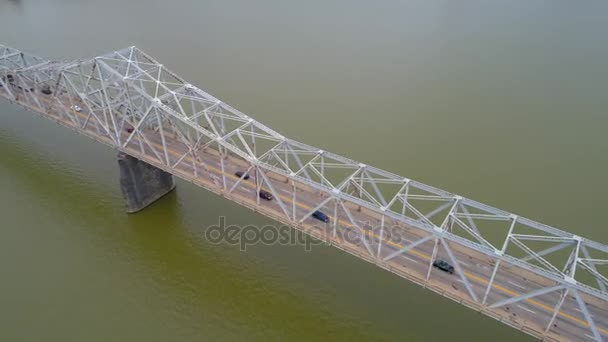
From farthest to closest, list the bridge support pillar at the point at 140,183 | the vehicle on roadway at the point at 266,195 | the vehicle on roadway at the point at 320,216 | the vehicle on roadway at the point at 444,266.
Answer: the bridge support pillar at the point at 140,183, the vehicle on roadway at the point at 266,195, the vehicle on roadway at the point at 320,216, the vehicle on roadway at the point at 444,266

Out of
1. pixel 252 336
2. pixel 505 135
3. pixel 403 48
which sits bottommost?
pixel 252 336

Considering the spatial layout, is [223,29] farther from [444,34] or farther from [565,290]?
[565,290]

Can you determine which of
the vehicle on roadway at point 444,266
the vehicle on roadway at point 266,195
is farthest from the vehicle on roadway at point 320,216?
the vehicle on roadway at point 444,266

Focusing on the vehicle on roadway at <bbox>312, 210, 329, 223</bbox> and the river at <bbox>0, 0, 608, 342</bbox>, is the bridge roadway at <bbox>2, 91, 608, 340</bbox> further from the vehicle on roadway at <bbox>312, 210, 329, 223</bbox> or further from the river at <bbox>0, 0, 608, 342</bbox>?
the river at <bbox>0, 0, 608, 342</bbox>

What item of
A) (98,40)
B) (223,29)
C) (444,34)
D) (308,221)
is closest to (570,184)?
(308,221)

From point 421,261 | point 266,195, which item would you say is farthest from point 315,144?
point 421,261

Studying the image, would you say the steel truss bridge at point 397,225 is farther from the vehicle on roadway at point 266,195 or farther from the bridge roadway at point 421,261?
the vehicle on roadway at point 266,195

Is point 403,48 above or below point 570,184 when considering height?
above

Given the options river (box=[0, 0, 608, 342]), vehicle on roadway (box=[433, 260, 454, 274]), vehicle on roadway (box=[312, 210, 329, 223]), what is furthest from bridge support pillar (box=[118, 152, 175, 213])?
vehicle on roadway (box=[433, 260, 454, 274])
